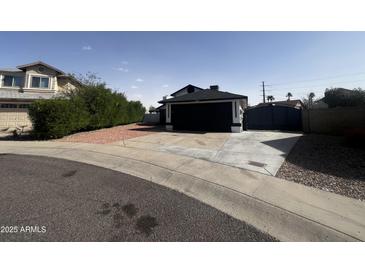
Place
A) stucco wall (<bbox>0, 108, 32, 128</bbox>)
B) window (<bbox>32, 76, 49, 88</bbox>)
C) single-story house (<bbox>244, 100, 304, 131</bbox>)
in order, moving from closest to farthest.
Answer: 1. single-story house (<bbox>244, 100, 304, 131</bbox>)
2. stucco wall (<bbox>0, 108, 32, 128</bbox>)
3. window (<bbox>32, 76, 49, 88</bbox>)

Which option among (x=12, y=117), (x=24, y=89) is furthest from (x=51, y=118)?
(x=24, y=89)

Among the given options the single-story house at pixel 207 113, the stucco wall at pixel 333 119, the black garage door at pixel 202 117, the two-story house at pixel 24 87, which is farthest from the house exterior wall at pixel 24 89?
the stucco wall at pixel 333 119

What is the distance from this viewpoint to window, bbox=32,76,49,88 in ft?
62.6

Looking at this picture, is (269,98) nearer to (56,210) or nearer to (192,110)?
(192,110)

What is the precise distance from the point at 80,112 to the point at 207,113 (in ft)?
31.3

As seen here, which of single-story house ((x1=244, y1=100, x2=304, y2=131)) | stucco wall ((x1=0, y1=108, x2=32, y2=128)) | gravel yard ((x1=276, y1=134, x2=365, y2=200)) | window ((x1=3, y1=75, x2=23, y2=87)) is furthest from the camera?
window ((x1=3, y1=75, x2=23, y2=87))

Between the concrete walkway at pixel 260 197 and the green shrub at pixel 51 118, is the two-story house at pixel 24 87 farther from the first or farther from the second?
the concrete walkway at pixel 260 197

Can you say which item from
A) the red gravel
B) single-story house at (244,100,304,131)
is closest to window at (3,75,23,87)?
the red gravel

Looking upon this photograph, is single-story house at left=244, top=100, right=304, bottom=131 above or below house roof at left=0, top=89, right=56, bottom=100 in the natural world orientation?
below

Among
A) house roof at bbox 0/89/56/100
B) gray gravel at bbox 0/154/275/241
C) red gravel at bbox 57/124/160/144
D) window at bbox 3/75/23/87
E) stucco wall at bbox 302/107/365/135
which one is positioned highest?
window at bbox 3/75/23/87

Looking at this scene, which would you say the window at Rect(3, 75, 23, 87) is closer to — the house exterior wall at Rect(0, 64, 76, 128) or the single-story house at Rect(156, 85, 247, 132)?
the house exterior wall at Rect(0, 64, 76, 128)

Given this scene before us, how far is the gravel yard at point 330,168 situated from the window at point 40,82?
24.7 m

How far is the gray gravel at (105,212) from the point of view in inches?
98.8

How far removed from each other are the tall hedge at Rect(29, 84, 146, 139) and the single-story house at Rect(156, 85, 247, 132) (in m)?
5.58
